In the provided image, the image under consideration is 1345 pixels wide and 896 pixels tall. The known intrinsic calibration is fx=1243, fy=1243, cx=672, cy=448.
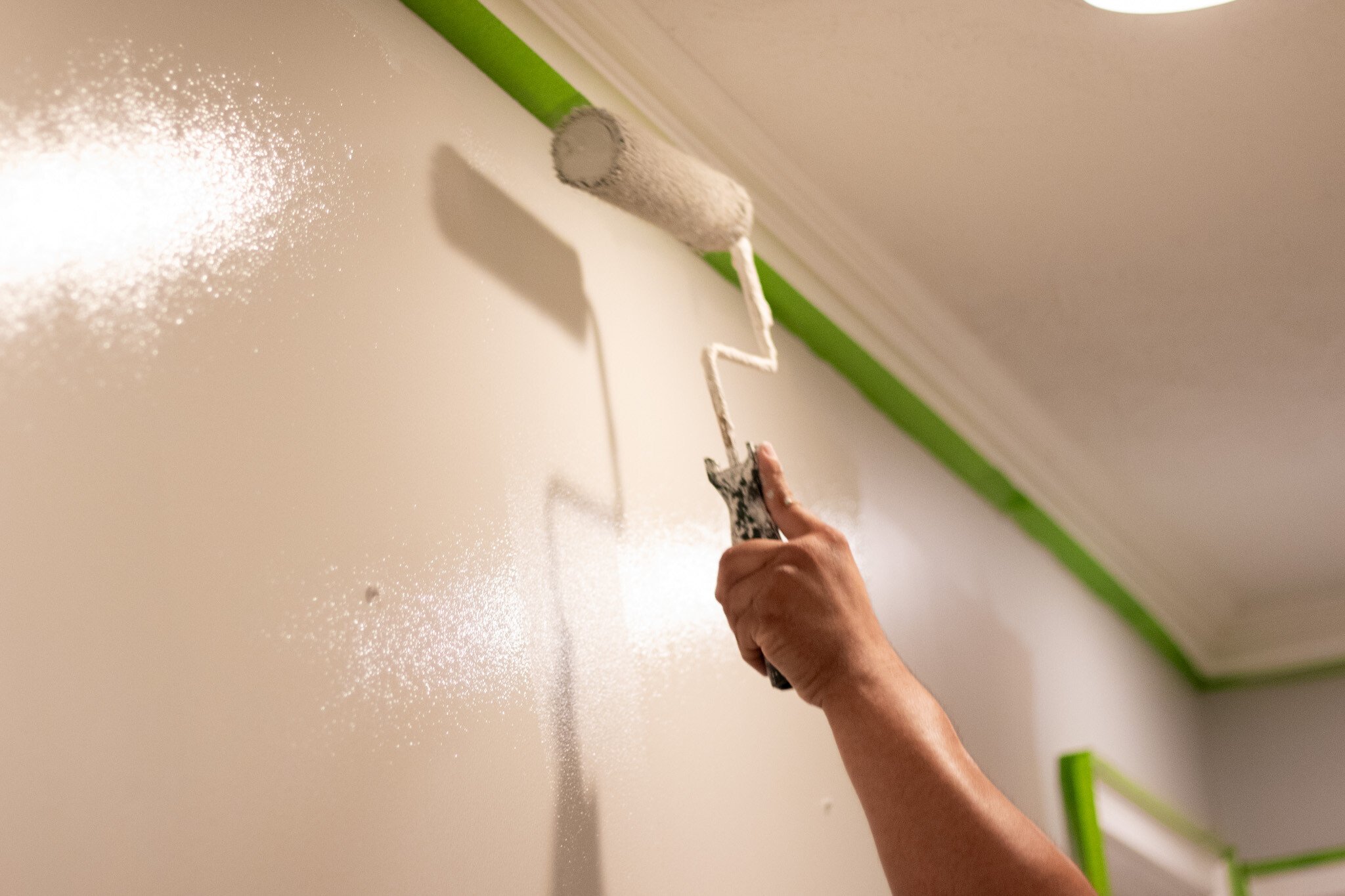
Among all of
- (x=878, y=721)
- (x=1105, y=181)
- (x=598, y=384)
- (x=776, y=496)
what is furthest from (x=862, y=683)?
(x=1105, y=181)

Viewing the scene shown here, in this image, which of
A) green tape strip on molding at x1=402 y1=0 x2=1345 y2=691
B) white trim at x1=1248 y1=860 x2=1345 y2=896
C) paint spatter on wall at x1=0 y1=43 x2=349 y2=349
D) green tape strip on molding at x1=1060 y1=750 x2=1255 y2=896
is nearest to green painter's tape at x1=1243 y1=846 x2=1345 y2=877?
white trim at x1=1248 y1=860 x2=1345 y2=896

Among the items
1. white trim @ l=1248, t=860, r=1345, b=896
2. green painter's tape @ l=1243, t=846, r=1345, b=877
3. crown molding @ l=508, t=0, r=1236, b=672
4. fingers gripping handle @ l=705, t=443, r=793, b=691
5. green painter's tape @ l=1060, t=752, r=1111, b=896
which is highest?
crown molding @ l=508, t=0, r=1236, b=672

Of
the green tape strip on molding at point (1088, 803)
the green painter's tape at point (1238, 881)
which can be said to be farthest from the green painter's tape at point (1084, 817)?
the green painter's tape at point (1238, 881)

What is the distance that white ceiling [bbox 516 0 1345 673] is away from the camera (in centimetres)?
116

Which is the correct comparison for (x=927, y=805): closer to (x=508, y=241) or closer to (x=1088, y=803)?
(x=508, y=241)

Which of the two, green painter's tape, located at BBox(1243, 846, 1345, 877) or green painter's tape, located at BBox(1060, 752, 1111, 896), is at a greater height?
green painter's tape, located at BBox(1060, 752, 1111, 896)

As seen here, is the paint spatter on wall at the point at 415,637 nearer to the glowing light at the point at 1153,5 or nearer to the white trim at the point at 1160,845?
the glowing light at the point at 1153,5

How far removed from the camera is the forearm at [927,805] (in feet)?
2.23

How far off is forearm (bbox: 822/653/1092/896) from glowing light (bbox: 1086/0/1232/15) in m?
0.64

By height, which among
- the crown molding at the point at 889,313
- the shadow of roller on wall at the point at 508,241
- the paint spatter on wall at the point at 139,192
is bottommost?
the paint spatter on wall at the point at 139,192

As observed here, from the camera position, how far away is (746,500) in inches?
34.5

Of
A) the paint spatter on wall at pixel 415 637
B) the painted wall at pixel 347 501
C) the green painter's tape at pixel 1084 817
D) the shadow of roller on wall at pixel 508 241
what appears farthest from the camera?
the green painter's tape at pixel 1084 817

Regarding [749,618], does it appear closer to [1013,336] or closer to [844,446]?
[844,446]

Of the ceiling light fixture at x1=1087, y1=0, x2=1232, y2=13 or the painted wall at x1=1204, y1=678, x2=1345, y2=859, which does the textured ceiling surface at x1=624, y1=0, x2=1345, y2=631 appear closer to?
the ceiling light fixture at x1=1087, y1=0, x2=1232, y2=13
